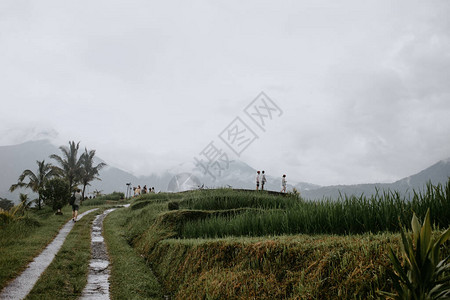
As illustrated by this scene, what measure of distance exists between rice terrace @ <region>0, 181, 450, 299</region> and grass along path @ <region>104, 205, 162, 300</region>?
27 millimetres

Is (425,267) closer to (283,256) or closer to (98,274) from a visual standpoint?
(283,256)

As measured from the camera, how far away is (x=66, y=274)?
24.2 ft

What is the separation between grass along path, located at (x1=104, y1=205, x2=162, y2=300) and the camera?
21.3 ft

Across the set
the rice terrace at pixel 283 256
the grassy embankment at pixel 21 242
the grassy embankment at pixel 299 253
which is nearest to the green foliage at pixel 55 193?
the grassy embankment at pixel 21 242

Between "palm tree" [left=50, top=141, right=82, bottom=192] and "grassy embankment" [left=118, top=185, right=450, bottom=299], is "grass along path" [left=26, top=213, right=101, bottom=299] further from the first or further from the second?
"palm tree" [left=50, top=141, right=82, bottom=192]

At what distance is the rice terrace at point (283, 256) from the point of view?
265 cm

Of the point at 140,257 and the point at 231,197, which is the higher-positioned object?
the point at 231,197

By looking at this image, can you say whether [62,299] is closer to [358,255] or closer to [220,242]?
[220,242]

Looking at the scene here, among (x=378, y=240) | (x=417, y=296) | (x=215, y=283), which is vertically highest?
(x=378, y=240)

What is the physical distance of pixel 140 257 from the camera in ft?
32.0

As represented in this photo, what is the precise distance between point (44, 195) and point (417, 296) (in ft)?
76.6

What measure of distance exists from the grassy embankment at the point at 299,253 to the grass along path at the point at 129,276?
35cm

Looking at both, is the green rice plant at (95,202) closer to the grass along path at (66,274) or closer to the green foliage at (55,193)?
the green foliage at (55,193)

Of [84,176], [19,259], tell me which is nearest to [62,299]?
[19,259]
